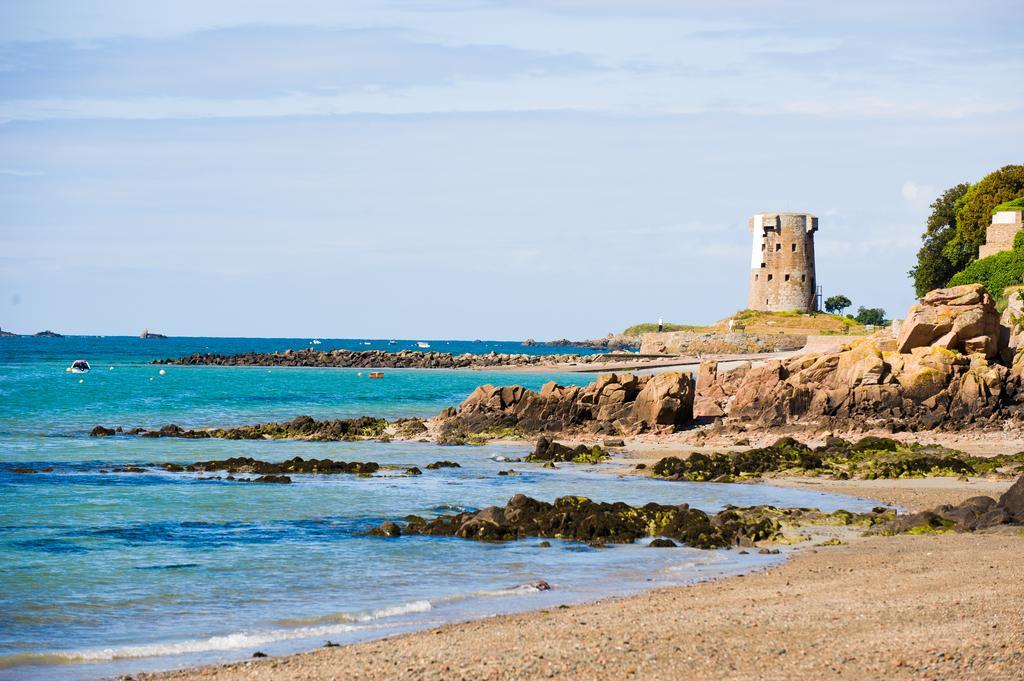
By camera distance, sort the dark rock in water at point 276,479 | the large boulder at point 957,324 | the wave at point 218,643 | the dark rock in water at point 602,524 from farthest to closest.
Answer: the large boulder at point 957,324 → the dark rock in water at point 276,479 → the dark rock in water at point 602,524 → the wave at point 218,643

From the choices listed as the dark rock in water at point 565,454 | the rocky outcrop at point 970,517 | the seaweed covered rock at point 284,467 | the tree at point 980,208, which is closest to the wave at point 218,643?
the rocky outcrop at point 970,517

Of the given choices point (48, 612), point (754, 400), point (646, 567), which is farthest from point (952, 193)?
point (48, 612)

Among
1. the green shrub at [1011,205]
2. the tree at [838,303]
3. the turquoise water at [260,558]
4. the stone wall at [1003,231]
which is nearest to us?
the turquoise water at [260,558]

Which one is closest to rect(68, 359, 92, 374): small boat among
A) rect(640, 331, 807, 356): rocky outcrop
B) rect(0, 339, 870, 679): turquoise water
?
rect(640, 331, 807, 356): rocky outcrop

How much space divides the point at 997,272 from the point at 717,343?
122ft

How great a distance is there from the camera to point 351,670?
10.1 metres

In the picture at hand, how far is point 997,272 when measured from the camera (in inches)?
2084

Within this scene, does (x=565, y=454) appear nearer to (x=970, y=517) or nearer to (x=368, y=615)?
(x=970, y=517)

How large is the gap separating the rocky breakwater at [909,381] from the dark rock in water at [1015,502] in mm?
14138

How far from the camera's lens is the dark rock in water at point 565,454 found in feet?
103

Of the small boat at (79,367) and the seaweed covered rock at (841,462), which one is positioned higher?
the small boat at (79,367)

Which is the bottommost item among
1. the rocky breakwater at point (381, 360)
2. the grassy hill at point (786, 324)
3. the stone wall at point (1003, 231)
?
the rocky breakwater at point (381, 360)

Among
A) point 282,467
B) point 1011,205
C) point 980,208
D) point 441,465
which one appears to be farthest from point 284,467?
point 980,208

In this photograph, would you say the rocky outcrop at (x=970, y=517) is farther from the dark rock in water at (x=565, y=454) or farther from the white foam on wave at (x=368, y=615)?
the dark rock in water at (x=565, y=454)
